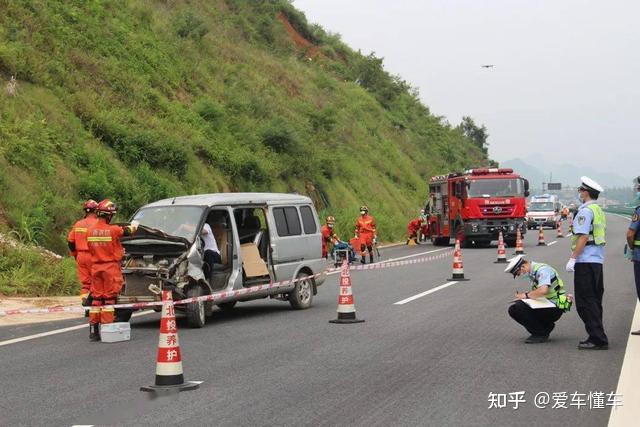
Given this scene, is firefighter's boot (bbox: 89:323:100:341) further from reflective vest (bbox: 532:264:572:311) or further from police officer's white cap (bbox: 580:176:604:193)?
police officer's white cap (bbox: 580:176:604:193)

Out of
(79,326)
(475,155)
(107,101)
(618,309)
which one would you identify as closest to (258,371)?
(79,326)

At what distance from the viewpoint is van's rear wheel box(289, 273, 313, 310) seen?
14.8 m

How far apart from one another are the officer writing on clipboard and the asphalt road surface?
45cm

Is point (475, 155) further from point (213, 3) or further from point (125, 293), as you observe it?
point (125, 293)

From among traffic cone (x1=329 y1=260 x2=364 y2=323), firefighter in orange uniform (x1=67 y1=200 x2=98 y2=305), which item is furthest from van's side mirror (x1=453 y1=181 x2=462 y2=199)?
firefighter in orange uniform (x1=67 y1=200 x2=98 y2=305)

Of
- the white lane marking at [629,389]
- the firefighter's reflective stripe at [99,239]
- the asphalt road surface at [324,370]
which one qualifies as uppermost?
the firefighter's reflective stripe at [99,239]

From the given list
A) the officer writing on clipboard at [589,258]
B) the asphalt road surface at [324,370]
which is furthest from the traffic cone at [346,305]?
the officer writing on clipboard at [589,258]

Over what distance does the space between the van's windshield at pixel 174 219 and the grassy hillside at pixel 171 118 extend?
6.21 meters

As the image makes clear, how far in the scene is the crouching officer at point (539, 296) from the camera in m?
10.4

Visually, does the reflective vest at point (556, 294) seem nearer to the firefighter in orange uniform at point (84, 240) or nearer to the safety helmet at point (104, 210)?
the safety helmet at point (104, 210)

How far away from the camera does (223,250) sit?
45.1 feet

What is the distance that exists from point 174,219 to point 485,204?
2260 cm

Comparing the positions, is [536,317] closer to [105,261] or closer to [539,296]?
[539,296]

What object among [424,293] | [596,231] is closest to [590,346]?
[596,231]
